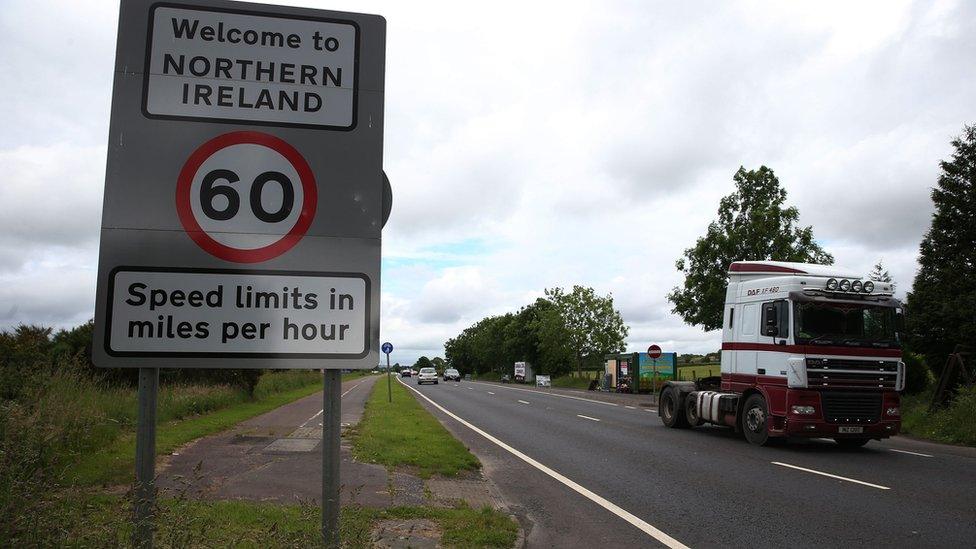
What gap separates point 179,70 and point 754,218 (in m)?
37.0

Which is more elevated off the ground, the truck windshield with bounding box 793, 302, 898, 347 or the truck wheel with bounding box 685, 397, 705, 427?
the truck windshield with bounding box 793, 302, 898, 347

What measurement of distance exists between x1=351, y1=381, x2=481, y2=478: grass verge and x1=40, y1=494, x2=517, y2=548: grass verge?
2.94 m

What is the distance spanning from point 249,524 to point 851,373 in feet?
39.3

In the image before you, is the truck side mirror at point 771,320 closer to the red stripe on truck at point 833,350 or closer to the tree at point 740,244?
the red stripe on truck at point 833,350

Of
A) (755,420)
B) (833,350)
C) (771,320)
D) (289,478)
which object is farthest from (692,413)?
(289,478)

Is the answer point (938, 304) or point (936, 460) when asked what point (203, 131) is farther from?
point (938, 304)

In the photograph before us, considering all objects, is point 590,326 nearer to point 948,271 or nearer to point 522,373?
point 522,373

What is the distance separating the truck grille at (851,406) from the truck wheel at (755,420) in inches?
46.9

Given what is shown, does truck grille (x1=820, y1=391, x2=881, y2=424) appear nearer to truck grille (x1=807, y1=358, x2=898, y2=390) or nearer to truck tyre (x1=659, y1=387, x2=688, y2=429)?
truck grille (x1=807, y1=358, x2=898, y2=390)

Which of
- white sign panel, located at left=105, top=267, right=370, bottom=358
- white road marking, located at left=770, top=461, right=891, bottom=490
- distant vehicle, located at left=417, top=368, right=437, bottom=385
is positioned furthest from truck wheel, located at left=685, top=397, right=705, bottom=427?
distant vehicle, located at left=417, top=368, right=437, bottom=385

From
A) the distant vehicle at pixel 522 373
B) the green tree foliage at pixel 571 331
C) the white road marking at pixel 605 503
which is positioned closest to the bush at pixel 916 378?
the white road marking at pixel 605 503

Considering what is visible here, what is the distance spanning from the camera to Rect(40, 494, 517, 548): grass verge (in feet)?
11.6

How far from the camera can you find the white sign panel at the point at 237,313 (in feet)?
9.34

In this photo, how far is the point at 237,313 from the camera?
2938 mm
